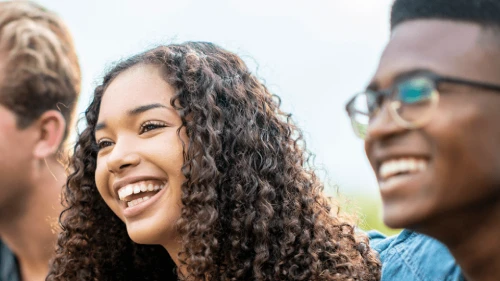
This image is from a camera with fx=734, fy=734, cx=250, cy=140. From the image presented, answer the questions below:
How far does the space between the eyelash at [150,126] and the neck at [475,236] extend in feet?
4.36

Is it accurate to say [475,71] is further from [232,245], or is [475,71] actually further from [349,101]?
[232,245]

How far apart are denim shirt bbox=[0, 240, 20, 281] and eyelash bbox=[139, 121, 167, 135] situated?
204 centimetres

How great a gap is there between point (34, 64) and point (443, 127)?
321 centimetres

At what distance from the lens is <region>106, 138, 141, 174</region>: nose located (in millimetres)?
3027

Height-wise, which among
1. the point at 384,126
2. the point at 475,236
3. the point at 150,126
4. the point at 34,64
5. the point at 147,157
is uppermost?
the point at 34,64

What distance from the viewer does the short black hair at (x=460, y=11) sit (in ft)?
6.56

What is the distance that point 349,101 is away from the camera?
7.18 ft

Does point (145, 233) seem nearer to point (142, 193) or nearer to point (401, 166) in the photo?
point (142, 193)

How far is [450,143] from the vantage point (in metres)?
1.90

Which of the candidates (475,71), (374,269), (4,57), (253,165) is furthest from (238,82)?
(4,57)

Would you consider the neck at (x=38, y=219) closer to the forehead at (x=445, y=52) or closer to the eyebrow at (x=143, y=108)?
the eyebrow at (x=143, y=108)

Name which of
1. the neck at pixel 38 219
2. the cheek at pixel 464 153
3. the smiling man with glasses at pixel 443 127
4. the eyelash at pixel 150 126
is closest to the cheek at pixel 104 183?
the eyelash at pixel 150 126

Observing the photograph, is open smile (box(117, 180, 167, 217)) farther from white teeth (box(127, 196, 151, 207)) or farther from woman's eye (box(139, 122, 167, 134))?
woman's eye (box(139, 122, 167, 134))

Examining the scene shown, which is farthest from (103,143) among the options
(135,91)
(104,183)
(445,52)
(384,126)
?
(445,52)
